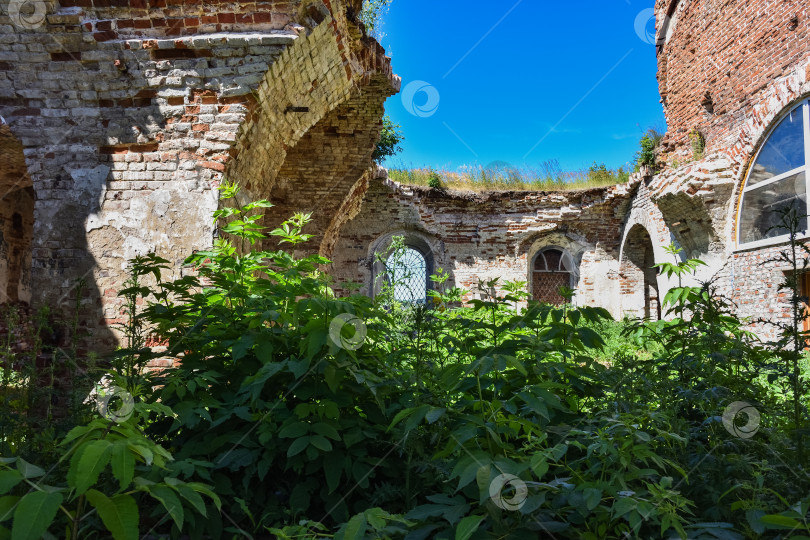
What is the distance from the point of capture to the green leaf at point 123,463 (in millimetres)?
1209

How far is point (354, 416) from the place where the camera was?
2.38 m

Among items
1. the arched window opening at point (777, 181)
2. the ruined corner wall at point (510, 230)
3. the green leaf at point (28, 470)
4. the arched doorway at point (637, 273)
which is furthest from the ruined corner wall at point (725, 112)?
the green leaf at point (28, 470)

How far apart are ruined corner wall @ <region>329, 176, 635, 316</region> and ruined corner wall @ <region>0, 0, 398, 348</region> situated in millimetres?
10427

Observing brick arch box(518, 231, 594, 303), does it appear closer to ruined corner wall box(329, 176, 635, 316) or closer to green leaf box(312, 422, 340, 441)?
ruined corner wall box(329, 176, 635, 316)

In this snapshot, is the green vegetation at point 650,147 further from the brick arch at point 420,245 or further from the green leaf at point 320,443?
the green leaf at point 320,443

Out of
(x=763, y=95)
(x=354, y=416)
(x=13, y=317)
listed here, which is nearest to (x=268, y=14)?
(x=13, y=317)

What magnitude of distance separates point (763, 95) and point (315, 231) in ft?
25.9

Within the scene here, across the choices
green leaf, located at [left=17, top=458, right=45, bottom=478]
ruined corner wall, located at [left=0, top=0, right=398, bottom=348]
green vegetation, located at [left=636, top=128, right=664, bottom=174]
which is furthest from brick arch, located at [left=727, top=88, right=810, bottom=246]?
green leaf, located at [left=17, top=458, right=45, bottom=478]

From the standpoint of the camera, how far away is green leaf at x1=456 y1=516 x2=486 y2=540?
1.36 m

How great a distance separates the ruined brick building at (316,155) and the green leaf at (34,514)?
1.95 m

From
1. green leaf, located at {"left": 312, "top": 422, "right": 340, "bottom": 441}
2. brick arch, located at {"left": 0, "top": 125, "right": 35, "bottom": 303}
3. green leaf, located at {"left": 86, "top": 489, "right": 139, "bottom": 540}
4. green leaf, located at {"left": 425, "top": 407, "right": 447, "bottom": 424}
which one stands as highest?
brick arch, located at {"left": 0, "top": 125, "right": 35, "bottom": 303}

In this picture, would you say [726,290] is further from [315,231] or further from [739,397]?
[739,397]

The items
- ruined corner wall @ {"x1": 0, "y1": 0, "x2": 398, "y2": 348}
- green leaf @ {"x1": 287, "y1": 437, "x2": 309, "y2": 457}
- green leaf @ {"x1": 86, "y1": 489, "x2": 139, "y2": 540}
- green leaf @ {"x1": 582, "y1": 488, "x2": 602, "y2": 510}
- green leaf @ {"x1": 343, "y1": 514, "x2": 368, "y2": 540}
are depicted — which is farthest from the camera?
ruined corner wall @ {"x1": 0, "y1": 0, "x2": 398, "y2": 348}

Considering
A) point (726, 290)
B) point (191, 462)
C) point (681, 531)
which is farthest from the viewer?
point (726, 290)
